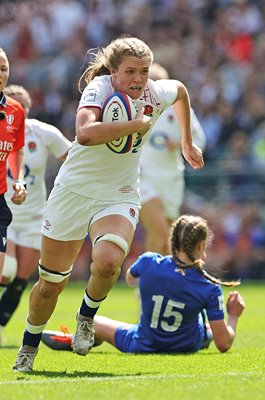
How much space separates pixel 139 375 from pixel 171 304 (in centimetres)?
130

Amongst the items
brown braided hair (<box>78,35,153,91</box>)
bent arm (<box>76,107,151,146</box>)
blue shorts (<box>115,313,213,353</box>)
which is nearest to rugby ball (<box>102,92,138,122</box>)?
bent arm (<box>76,107,151,146</box>)

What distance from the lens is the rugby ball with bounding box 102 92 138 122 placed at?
6289mm

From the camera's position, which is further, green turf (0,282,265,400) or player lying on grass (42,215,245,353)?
player lying on grass (42,215,245,353)

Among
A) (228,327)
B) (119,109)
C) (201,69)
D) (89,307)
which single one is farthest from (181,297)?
(201,69)

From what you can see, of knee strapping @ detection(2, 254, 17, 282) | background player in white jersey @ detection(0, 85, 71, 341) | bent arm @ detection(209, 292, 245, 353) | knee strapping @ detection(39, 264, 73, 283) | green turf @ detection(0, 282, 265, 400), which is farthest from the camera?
background player in white jersey @ detection(0, 85, 71, 341)

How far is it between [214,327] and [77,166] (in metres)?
1.76

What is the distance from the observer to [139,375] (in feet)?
20.8

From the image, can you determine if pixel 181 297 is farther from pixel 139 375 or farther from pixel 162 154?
pixel 162 154

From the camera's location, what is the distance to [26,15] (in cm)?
2148

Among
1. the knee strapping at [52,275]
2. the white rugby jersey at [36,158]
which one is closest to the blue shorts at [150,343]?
the knee strapping at [52,275]

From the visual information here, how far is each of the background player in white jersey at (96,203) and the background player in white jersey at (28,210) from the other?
7.13 feet

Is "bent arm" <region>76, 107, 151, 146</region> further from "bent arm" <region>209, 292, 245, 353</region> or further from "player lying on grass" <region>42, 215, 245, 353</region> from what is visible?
"bent arm" <region>209, 292, 245, 353</region>

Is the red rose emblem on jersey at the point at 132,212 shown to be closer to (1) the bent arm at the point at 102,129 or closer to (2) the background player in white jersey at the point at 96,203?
(2) the background player in white jersey at the point at 96,203

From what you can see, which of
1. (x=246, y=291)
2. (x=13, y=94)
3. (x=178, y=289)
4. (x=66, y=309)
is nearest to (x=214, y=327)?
(x=178, y=289)
